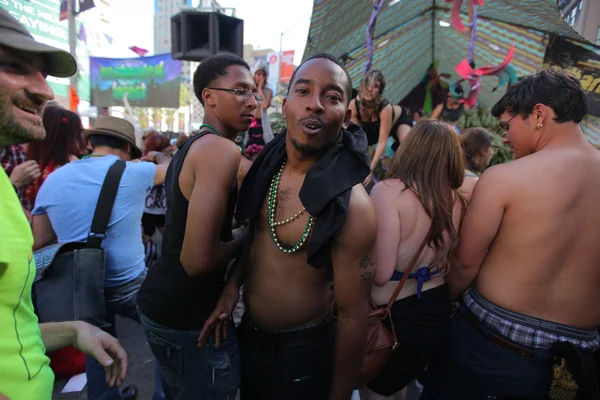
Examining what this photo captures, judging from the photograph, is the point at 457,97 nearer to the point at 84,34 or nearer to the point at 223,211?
the point at 223,211

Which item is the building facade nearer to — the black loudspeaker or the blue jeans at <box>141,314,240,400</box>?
the black loudspeaker

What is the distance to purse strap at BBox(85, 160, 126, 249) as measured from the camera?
7.47 feet

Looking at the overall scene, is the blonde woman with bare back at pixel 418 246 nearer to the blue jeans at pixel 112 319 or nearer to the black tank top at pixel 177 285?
the black tank top at pixel 177 285

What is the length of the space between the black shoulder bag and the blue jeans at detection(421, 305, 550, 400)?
85.5 inches

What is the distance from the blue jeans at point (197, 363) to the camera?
65.1 inches

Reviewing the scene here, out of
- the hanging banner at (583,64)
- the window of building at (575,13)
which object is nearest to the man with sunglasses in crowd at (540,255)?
the hanging banner at (583,64)

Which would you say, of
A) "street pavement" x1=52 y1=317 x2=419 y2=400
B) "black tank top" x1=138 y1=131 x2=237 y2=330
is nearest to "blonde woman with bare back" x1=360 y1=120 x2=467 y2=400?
"black tank top" x1=138 y1=131 x2=237 y2=330

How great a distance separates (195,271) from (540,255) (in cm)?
165

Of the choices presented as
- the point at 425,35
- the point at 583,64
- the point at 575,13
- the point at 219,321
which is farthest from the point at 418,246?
the point at 425,35

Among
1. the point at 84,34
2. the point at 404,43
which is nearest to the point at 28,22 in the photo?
the point at 84,34

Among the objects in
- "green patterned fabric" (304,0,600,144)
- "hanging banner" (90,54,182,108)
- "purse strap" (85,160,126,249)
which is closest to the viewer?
"purse strap" (85,160,126,249)

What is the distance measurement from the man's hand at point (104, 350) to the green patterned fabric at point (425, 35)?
5.42 meters

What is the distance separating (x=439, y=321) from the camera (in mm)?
2002

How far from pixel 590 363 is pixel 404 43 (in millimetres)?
8511
